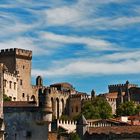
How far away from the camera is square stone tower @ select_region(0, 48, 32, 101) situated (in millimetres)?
113000

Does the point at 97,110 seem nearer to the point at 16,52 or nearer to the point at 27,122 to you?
the point at 16,52

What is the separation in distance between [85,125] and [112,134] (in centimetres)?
676

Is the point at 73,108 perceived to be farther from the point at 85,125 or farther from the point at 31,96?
the point at 85,125

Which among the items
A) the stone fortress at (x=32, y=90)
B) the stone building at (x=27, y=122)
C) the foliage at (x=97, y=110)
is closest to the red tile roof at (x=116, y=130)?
the stone fortress at (x=32, y=90)

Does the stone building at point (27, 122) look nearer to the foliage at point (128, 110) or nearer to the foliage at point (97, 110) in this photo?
the foliage at point (97, 110)

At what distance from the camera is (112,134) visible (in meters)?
64.4

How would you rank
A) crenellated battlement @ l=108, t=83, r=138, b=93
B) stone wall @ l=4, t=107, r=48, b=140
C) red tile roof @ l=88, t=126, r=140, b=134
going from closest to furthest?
1. stone wall @ l=4, t=107, r=48, b=140
2. red tile roof @ l=88, t=126, r=140, b=134
3. crenellated battlement @ l=108, t=83, r=138, b=93

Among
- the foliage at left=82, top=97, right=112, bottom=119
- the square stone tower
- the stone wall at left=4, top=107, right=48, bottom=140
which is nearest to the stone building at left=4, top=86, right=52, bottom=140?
the stone wall at left=4, top=107, right=48, bottom=140

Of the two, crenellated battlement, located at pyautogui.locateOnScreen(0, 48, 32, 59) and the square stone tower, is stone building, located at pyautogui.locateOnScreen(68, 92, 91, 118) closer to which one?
the square stone tower

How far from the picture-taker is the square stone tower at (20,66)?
113000mm

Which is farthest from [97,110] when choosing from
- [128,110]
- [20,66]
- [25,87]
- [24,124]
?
[24,124]

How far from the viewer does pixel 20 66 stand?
11456 centimetres

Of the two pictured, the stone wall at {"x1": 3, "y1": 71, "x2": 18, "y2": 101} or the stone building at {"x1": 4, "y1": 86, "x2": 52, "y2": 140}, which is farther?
the stone wall at {"x1": 3, "y1": 71, "x2": 18, "y2": 101}

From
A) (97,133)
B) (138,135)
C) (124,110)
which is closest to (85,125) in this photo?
(97,133)
